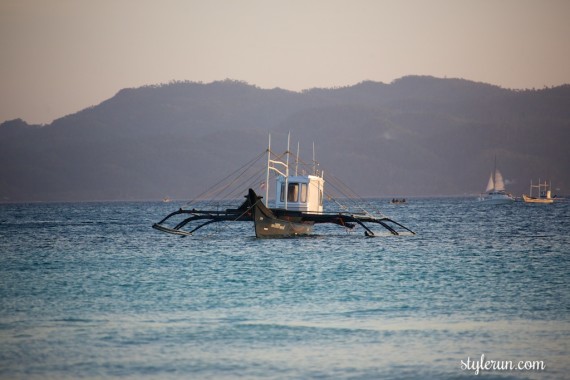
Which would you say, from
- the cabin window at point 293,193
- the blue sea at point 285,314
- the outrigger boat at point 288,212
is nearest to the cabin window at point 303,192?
the outrigger boat at point 288,212

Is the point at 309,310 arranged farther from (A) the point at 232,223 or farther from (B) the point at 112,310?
(A) the point at 232,223

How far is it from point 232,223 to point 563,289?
284 ft

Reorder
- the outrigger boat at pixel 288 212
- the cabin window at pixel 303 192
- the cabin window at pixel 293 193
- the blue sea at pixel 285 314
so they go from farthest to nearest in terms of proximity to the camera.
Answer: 1. the cabin window at pixel 293 193
2. the cabin window at pixel 303 192
3. the outrigger boat at pixel 288 212
4. the blue sea at pixel 285 314

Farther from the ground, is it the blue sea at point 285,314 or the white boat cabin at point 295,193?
the white boat cabin at point 295,193

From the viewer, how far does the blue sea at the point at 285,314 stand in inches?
938

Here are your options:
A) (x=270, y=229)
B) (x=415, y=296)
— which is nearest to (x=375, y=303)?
(x=415, y=296)

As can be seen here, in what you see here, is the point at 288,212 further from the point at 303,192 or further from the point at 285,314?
the point at 285,314

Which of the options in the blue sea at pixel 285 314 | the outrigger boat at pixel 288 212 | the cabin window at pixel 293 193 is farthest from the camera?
the cabin window at pixel 293 193

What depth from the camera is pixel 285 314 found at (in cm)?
3219

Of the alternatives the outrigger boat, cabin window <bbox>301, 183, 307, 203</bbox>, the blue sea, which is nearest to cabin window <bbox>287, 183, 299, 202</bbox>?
the outrigger boat

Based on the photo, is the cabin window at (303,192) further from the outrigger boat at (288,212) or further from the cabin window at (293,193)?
the cabin window at (293,193)

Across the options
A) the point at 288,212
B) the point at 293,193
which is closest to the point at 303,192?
the point at 293,193

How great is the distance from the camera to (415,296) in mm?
36969

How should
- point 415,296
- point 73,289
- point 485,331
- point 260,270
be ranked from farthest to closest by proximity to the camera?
1. point 260,270
2. point 73,289
3. point 415,296
4. point 485,331
